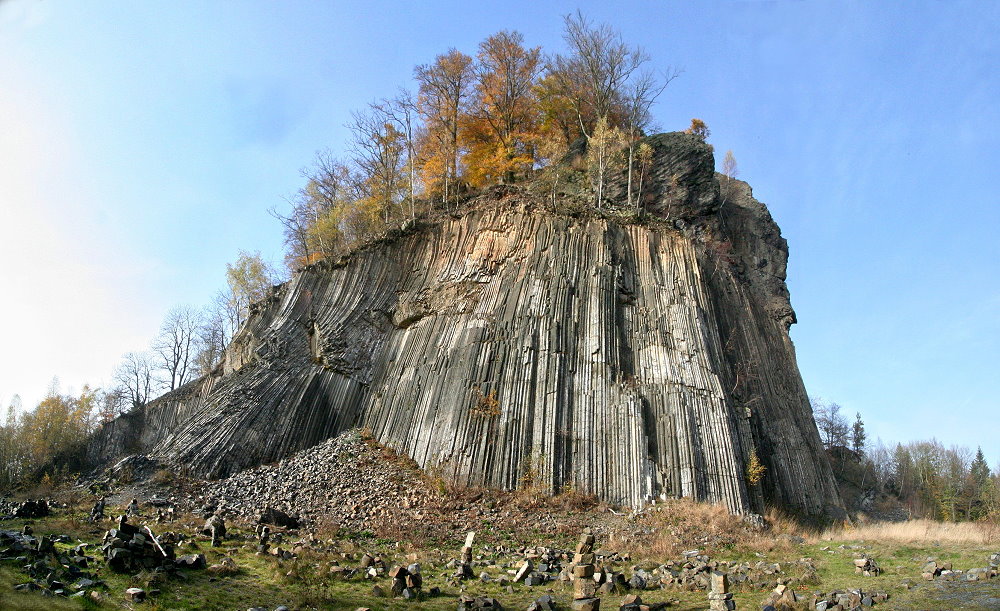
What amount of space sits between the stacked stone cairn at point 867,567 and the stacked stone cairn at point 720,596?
3291mm

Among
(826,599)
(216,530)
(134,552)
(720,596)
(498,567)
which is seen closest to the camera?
(826,599)

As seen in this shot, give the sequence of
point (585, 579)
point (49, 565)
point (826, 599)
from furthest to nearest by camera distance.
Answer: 1. point (585, 579)
2. point (826, 599)
3. point (49, 565)

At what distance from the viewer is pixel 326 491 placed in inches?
755

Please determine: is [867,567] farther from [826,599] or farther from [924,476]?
[924,476]

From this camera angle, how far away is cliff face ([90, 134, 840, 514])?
64.8 feet

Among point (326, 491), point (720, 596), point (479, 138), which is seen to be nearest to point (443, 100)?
point (479, 138)

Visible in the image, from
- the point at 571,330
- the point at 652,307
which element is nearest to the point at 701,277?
the point at 652,307

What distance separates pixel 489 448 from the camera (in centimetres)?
1983

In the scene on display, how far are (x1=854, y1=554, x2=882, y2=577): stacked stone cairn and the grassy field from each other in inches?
6.3

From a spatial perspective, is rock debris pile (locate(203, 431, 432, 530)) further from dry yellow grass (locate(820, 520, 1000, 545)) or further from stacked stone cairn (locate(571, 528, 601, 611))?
dry yellow grass (locate(820, 520, 1000, 545))

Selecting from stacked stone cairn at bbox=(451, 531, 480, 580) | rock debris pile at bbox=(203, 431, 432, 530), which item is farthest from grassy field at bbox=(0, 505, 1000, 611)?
rock debris pile at bbox=(203, 431, 432, 530)

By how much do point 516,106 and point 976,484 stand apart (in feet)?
127

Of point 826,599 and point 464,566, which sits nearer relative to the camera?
point 826,599

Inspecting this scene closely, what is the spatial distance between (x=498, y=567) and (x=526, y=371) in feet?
28.6
